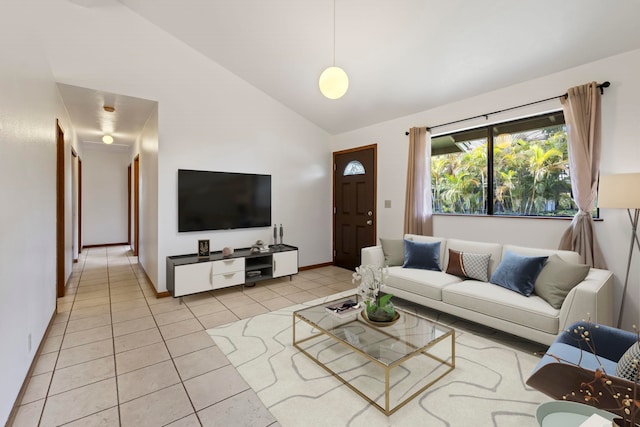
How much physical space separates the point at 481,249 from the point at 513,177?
1004mm

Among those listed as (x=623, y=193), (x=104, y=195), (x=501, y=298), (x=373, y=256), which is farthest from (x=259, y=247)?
(x=104, y=195)

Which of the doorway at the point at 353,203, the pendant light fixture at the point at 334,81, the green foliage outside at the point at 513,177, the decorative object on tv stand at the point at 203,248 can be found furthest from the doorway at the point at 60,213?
the green foliage outside at the point at 513,177

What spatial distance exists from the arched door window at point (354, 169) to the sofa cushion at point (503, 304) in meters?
2.66

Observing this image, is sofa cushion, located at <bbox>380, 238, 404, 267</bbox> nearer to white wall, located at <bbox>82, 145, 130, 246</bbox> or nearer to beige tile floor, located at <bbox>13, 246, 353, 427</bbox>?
beige tile floor, located at <bbox>13, 246, 353, 427</bbox>

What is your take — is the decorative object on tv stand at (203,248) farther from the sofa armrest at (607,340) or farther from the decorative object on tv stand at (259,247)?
the sofa armrest at (607,340)

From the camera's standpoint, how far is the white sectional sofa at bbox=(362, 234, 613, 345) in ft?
7.11

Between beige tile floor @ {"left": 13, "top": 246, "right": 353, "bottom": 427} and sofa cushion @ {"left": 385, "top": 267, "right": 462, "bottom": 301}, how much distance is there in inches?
40.5

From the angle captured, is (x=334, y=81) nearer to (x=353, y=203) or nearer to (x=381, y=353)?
(x=381, y=353)

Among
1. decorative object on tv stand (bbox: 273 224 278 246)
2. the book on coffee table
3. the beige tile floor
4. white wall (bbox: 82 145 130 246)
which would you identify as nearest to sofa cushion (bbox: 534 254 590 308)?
the book on coffee table

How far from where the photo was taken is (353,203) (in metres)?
5.27

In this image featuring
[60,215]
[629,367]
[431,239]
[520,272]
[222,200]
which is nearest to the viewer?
[629,367]

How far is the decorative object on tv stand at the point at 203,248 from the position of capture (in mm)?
3930

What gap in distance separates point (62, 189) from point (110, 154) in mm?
4436

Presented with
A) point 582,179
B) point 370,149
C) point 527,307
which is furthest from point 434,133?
point 527,307
